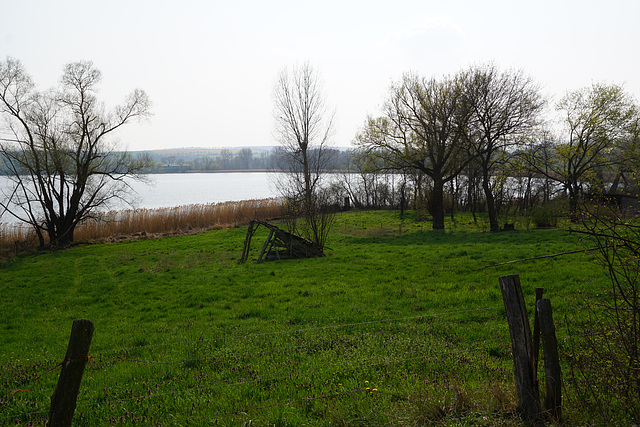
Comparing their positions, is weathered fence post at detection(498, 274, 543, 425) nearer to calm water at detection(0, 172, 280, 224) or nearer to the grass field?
the grass field

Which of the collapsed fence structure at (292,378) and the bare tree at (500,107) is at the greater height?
the bare tree at (500,107)

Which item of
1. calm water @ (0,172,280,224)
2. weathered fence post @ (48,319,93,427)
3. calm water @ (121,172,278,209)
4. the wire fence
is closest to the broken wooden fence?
the wire fence

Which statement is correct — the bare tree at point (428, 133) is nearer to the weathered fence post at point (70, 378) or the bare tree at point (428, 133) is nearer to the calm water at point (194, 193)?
the calm water at point (194, 193)

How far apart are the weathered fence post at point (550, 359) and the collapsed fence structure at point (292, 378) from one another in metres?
0.28

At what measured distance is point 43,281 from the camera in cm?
1717

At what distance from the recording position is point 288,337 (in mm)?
7844

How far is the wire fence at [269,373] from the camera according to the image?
15.8ft

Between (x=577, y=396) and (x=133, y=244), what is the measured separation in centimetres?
2889

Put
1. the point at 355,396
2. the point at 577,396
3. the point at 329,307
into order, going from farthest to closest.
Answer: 1. the point at 329,307
2. the point at 355,396
3. the point at 577,396

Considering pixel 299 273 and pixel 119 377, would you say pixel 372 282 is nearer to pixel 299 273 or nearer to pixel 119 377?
pixel 299 273

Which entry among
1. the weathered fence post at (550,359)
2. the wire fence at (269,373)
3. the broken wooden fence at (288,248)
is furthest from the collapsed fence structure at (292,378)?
the broken wooden fence at (288,248)

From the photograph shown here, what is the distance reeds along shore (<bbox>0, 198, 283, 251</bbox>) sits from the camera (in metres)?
29.3

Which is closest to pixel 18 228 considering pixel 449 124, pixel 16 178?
pixel 16 178

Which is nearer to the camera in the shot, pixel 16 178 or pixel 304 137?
pixel 16 178
